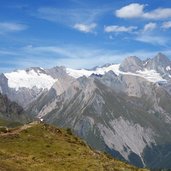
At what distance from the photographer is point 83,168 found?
288ft

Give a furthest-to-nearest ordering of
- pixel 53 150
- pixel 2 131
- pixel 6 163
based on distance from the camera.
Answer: pixel 2 131 → pixel 53 150 → pixel 6 163

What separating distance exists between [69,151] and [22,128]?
24.2 m

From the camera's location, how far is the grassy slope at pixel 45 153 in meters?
85.6

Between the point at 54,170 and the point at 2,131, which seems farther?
the point at 2,131

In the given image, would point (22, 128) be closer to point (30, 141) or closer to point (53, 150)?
point (30, 141)

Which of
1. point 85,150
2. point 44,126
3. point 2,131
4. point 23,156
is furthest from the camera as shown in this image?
point 44,126

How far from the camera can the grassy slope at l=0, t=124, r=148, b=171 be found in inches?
3369

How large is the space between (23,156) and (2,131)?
30027mm

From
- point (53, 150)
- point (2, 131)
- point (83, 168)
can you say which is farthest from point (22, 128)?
point (83, 168)

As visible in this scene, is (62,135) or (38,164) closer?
(38,164)

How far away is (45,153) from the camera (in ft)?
325

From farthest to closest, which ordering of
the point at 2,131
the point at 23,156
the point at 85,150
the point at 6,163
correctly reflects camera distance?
the point at 2,131, the point at 85,150, the point at 23,156, the point at 6,163

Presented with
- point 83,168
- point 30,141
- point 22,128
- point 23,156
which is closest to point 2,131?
point 22,128

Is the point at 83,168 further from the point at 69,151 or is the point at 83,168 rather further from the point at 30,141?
the point at 30,141
